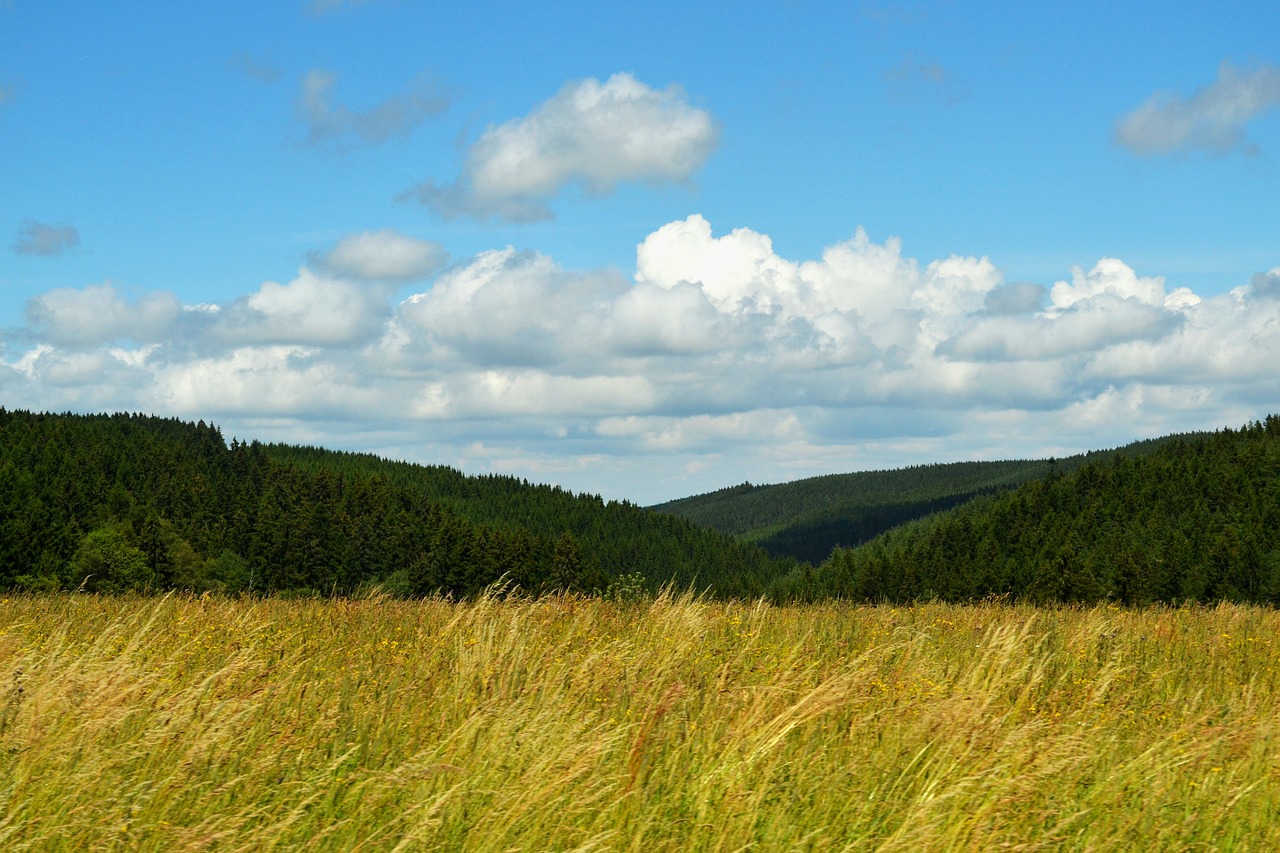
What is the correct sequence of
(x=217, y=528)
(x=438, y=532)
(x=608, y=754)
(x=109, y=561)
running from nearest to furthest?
(x=608, y=754) → (x=109, y=561) → (x=217, y=528) → (x=438, y=532)

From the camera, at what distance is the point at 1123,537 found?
435 feet

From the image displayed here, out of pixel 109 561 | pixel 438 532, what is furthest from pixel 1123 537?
pixel 109 561

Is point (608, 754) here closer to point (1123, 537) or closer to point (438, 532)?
point (438, 532)

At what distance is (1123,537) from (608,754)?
14302cm

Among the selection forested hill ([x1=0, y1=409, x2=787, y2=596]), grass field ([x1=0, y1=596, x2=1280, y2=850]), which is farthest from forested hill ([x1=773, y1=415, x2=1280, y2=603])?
grass field ([x1=0, y1=596, x2=1280, y2=850])

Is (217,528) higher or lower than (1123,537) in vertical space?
higher

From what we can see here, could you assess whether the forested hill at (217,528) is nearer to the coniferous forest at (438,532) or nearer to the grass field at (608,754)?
the coniferous forest at (438,532)

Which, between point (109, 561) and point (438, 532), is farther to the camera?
point (438, 532)

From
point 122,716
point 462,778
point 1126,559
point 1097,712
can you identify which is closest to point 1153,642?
point 1097,712

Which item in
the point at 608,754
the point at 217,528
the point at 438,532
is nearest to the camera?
the point at 608,754

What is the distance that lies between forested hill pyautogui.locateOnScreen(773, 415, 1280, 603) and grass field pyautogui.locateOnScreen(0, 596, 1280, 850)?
89578 millimetres

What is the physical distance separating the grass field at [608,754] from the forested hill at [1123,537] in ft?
294

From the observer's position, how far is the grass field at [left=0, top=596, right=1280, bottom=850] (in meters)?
4.27

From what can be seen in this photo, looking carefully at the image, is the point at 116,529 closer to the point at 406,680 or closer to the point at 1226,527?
the point at 406,680
